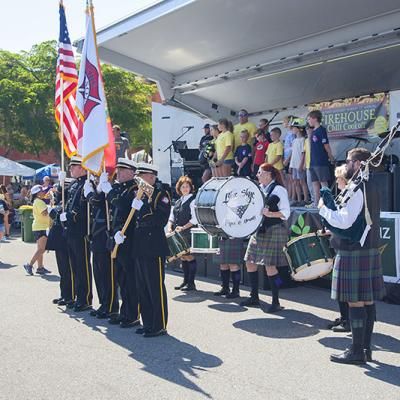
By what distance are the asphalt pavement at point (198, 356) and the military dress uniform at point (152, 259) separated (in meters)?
0.21

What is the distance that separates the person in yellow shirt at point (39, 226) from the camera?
10508 mm

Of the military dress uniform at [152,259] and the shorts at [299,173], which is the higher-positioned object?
the shorts at [299,173]

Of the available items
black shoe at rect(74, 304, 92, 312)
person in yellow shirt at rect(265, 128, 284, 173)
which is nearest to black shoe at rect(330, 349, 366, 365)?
black shoe at rect(74, 304, 92, 312)

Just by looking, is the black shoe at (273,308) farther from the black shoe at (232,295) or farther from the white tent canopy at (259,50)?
the white tent canopy at (259,50)

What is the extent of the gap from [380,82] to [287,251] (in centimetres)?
591

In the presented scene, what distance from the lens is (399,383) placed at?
443 cm

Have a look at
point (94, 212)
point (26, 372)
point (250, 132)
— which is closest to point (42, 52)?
point (250, 132)

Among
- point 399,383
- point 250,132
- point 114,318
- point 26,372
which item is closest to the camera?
point 399,383

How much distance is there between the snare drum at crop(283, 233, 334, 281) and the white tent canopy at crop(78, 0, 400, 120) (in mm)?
4077

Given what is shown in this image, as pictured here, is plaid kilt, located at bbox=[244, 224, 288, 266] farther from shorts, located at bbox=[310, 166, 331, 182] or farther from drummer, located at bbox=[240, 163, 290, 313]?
shorts, located at bbox=[310, 166, 331, 182]

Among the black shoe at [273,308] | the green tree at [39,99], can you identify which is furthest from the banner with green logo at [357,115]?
the green tree at [39,99]

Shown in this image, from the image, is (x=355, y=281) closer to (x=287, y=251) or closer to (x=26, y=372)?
(x=287, y=251)

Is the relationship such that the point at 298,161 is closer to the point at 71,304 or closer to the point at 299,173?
the point at 299,173

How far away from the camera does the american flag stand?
8.28m
